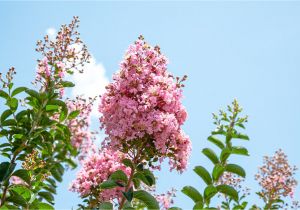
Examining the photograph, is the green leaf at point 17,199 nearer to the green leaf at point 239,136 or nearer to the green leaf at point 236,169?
the green leaf at point 236,169

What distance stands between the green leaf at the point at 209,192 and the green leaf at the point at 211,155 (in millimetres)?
242

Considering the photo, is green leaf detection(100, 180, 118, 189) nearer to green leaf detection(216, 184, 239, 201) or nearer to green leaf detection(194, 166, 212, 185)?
green leaf detection(194, 166, 212, 185)

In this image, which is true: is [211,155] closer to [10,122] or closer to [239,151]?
[239,151]

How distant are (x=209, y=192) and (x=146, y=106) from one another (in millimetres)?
842

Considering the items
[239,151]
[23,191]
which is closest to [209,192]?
[239,151]

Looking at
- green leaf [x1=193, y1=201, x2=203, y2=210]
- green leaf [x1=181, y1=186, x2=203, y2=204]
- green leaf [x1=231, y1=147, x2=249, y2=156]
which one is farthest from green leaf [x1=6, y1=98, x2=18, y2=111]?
green leaf [x1=231, y1=147, x2=249, y2=156]

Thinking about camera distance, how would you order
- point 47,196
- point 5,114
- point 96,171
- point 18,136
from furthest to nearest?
point 47,196
point 96,171
point 5,114
point 18,136

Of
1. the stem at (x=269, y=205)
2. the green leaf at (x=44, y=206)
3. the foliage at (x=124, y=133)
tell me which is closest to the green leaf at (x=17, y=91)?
the foliage at (x=124, y=133)

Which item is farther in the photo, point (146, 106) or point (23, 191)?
point (23, 191)

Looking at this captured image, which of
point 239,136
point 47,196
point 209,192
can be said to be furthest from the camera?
point 47,196

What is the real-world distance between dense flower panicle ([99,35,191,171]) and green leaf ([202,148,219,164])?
206 millimetres

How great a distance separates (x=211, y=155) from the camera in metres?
3.05

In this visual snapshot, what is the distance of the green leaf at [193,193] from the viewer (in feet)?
9.75

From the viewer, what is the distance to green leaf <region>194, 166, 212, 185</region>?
305 centimetres
